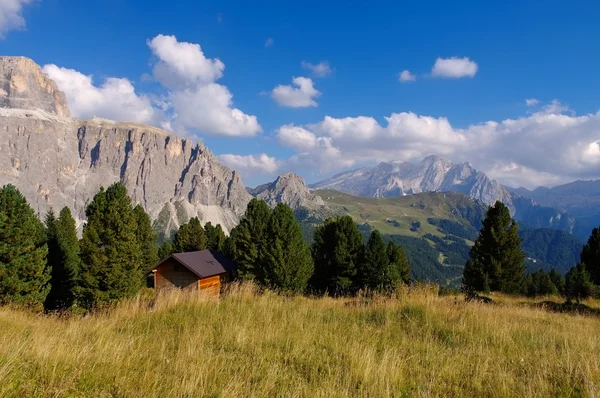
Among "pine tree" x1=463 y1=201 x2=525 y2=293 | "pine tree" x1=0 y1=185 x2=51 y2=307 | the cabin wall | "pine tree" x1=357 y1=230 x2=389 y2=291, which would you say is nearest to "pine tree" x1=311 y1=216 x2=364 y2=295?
"pine tree" x1=357 y1=230 x2=389 y2=291

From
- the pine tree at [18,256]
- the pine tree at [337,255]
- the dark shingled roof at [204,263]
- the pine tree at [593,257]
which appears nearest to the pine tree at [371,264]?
the pine tree at [337,255]

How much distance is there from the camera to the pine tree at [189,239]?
182 ft

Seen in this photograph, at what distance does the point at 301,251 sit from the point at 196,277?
1217cm

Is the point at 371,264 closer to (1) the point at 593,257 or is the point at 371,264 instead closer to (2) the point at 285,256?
(2) the point at 285,256

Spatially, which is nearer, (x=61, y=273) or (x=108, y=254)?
(x=108, y=254)

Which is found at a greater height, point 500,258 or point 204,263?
point 500,258

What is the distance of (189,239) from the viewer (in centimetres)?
5584

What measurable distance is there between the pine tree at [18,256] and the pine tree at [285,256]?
19.0 meters

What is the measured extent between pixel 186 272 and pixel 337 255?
17.9 m

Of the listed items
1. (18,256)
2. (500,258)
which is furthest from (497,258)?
(18,256)

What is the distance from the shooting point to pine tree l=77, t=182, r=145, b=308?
26.4 meters

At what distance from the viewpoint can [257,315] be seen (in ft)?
24.8

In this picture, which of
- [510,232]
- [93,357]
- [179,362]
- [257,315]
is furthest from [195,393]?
[510,232]

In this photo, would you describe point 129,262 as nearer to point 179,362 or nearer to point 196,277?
point 196,277
